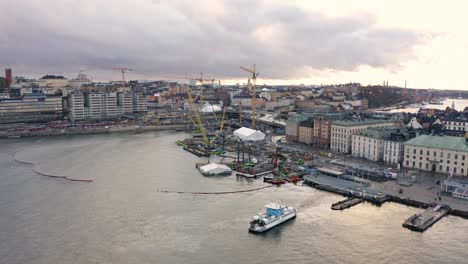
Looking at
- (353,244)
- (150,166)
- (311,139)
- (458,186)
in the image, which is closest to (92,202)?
(150,166)

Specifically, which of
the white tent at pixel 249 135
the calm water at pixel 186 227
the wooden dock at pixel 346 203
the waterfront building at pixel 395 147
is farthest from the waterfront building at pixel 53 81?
the wooden dock at pixel 346 203

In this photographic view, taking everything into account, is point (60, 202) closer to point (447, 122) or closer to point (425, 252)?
point (425, 252)

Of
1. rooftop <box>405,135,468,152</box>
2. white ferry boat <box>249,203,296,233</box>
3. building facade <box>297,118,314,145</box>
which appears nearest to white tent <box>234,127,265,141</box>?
building facade <box>297,118,314,145</box>

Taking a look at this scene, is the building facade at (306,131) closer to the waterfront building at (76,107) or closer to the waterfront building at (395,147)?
the waterfront building at (395,147)

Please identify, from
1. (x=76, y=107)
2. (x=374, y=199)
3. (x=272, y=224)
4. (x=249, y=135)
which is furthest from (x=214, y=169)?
(x=76, y=107)

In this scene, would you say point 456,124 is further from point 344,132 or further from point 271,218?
point 271,218

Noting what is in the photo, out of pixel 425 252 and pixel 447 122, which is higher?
pixel 447 122

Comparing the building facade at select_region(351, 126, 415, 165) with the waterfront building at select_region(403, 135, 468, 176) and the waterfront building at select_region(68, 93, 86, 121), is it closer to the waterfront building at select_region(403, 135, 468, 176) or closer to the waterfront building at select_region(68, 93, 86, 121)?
the waterfront building at select_region(403, 135, 468, 176)
